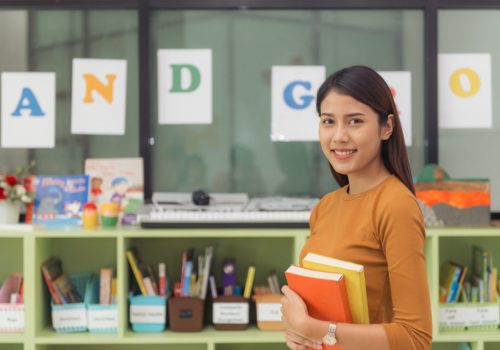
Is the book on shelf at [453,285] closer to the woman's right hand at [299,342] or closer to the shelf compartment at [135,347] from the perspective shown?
the shelf compartment at [135,347]

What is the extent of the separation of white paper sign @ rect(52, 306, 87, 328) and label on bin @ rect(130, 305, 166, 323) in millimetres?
206

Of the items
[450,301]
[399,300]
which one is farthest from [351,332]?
[450,301]

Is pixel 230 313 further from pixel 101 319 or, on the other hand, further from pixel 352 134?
pixel 352 134

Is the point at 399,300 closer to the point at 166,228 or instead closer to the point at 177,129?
the point at 166,228

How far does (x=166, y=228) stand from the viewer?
8.00ft

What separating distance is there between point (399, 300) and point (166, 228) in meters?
1.50

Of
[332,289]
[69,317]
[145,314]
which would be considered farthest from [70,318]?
[332,289]

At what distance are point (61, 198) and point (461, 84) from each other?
1.94 m

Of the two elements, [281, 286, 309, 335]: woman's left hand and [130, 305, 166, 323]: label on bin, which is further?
[130, 305, 166, 323]: label on bin

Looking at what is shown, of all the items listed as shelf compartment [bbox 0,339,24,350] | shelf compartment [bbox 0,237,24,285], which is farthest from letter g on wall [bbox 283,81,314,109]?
shelf compartment [bbox 0,339,24,350]

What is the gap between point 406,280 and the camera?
106 cm

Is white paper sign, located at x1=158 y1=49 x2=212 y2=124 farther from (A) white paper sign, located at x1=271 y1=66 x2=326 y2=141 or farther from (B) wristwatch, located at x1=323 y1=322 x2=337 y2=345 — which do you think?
(B) wristwatch, located at x1=323 y1=322 x2=337 y2=345

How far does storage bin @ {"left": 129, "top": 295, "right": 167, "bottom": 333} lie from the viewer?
8.22ft

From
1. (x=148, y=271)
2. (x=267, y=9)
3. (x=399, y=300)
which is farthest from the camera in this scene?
(x=267, y=9)
